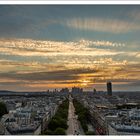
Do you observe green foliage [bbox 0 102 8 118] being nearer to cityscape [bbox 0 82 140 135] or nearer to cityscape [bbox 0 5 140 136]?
cityscape [bbox 0 82 140 135]

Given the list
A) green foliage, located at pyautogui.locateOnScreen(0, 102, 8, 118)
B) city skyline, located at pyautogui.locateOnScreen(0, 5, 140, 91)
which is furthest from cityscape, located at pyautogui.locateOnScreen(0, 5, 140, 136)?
green foliage, located at pyautogui.locateOnScreen(0, 102, 8, 118)

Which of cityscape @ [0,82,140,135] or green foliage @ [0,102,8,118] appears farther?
green foliage @ [0,102,8,118]

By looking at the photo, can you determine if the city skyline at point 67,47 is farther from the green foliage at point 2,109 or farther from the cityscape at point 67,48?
the green foliage at point 2,109

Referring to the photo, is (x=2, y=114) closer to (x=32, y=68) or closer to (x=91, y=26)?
(x=32, y=68)

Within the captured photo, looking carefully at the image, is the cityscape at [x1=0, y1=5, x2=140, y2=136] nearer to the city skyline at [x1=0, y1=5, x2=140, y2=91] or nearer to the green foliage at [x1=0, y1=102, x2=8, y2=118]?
the city skyline at [x1=0, y1=5, x2=140, y2=91]

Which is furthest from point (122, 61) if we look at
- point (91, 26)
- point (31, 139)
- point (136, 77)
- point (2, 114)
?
point (2, 114)

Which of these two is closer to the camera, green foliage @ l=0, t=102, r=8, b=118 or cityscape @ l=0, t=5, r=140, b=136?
cityscape @ l=0, t=5, r=140, b=136

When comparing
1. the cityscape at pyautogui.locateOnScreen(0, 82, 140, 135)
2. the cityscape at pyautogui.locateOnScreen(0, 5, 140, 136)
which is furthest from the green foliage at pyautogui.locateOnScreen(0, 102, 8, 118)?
the cityscape at pyautogui.locateOnScreen(0, 5, 140, 136)

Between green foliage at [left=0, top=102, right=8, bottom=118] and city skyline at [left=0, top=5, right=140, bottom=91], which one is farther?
green foliage at [left=0, top=102, right=8, bottom=118]

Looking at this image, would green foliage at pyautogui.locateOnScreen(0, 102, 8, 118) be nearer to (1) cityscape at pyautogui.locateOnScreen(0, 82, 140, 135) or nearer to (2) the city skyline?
(1) cityscape at pyautogui.locateOnScreen(0, 82, 140, 135)
